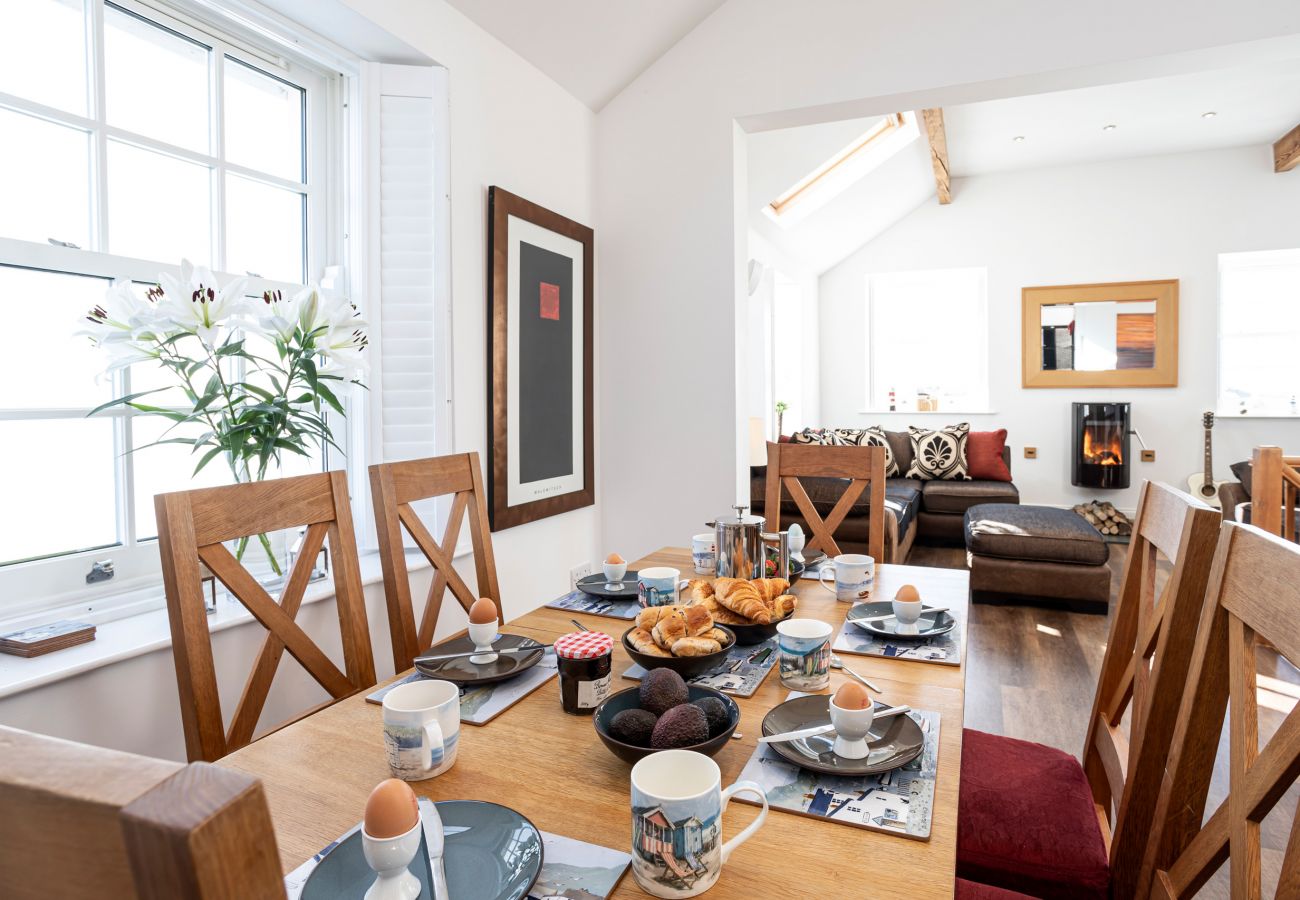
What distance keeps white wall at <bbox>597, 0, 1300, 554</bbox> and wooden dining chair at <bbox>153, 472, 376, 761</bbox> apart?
181 centimetres

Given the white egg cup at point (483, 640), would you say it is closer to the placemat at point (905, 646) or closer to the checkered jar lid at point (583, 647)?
the checkered jar lid at point (583, 647)

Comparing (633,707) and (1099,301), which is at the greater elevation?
(1099,301)

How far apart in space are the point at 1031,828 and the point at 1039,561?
3.21 metres

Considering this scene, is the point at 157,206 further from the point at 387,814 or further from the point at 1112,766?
the point at 1112,766

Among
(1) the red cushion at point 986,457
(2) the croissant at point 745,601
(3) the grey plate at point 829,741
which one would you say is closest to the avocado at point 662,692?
(3) the grey plate at point 829,741

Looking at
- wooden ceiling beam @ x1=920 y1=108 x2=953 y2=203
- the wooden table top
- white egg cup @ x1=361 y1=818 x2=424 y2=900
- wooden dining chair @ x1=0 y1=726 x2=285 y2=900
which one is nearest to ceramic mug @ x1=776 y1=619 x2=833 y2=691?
the wooden table top

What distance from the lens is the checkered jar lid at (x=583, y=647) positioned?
1084 millimetres

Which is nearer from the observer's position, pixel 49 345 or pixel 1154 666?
pixel 1154 666

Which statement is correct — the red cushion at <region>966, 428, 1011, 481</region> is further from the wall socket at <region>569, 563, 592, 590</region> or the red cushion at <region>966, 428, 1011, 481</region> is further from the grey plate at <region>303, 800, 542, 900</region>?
the grey plate at <region>303, 800, 542, 900</region>

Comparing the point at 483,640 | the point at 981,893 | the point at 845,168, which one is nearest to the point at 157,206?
the point at 483,640

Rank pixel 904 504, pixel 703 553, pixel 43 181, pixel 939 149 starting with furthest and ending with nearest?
pixel 939 149 → pixel 904 504 → pixel 703 553 → pixel 43 181

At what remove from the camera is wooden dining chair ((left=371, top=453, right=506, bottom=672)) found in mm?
1621

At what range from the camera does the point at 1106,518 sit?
20.4ft

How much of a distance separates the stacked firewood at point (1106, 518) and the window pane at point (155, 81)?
6580 mm
